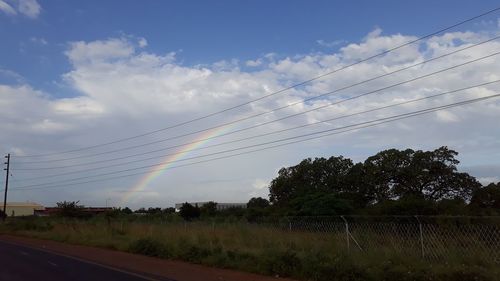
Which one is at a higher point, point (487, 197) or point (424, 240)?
point (487, 197)

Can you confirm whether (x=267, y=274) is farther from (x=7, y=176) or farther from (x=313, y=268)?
(x=7, y=176)

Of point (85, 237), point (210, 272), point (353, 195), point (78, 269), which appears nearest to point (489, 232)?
point (210, 272)

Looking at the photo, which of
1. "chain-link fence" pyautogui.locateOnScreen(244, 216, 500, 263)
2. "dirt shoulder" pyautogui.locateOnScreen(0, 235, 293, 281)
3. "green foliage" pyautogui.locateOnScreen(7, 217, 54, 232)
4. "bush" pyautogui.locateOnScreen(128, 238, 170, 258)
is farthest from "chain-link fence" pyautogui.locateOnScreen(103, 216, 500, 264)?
"green foliage" pyautogui.locateOnScreen(7, 217, 54, 232)

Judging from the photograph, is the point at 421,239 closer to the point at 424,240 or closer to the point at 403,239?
the point at 424,240

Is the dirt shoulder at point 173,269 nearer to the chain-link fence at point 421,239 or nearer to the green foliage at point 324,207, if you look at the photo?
the chain-link fence at point 421,239

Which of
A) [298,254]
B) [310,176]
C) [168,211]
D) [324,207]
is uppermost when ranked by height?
[310,176]

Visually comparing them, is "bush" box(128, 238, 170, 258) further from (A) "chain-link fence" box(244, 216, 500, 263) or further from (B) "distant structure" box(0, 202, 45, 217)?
(B) "distant structure" box(0, 202, 45, 217)

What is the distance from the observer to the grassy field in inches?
479

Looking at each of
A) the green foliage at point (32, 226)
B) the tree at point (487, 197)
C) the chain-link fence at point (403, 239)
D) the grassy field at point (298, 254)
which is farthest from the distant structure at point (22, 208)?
the chain-link fence at point (403, 239)

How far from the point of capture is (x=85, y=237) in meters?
33.1

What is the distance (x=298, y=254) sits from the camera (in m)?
15.1

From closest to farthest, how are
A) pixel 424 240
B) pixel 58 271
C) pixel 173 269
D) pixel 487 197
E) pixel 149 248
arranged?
pixel 424 240
pixel 58 271
pixel 173 269
pixel 149 248
pixel 487 197

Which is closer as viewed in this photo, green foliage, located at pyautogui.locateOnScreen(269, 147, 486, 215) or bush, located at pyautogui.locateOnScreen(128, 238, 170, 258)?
bush, located at pyautogui.locateOnScreen(128, 238, 170, 258)

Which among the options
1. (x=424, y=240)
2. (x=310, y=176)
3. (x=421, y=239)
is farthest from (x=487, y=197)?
(x=421, y=239)
